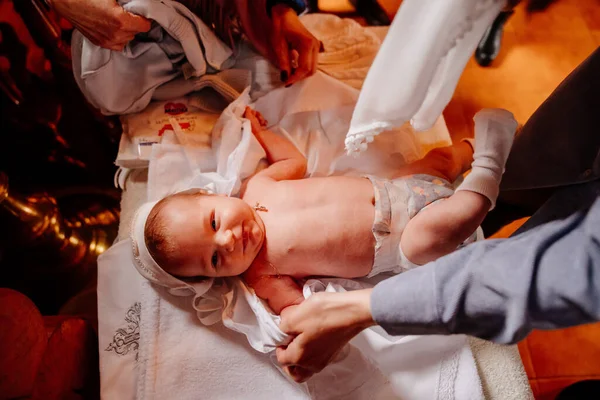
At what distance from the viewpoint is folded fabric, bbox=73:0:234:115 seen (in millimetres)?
1141

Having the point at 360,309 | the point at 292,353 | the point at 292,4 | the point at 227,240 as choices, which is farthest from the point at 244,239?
the point at 292,4

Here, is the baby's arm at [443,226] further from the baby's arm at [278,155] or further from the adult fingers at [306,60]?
the adult fingers at [306,60]

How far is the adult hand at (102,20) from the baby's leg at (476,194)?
82cm

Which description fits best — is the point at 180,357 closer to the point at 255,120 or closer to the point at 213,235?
the point at 213,235

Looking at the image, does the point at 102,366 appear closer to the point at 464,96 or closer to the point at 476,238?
the point at 476,238

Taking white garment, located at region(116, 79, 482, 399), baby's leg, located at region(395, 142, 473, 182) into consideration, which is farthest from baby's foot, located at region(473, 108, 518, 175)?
white garment, located at region(116, 79, 482, 399)

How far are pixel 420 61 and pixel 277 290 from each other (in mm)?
685

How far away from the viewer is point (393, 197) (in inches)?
40.6

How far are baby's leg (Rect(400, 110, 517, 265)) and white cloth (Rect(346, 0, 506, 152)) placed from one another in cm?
23

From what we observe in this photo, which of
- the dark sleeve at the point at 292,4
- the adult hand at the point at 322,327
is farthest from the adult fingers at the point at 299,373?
the dark sleeve at the point at 292,4

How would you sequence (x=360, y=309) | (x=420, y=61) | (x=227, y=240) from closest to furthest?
(x=420, y=61), (x=360, y=309), (x=227, y=240)

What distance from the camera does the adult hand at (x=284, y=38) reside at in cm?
125

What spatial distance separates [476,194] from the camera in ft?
2.71

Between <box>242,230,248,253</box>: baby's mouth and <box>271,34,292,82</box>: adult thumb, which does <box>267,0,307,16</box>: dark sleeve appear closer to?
<box>271,34,292,82</box>: adult thumb
